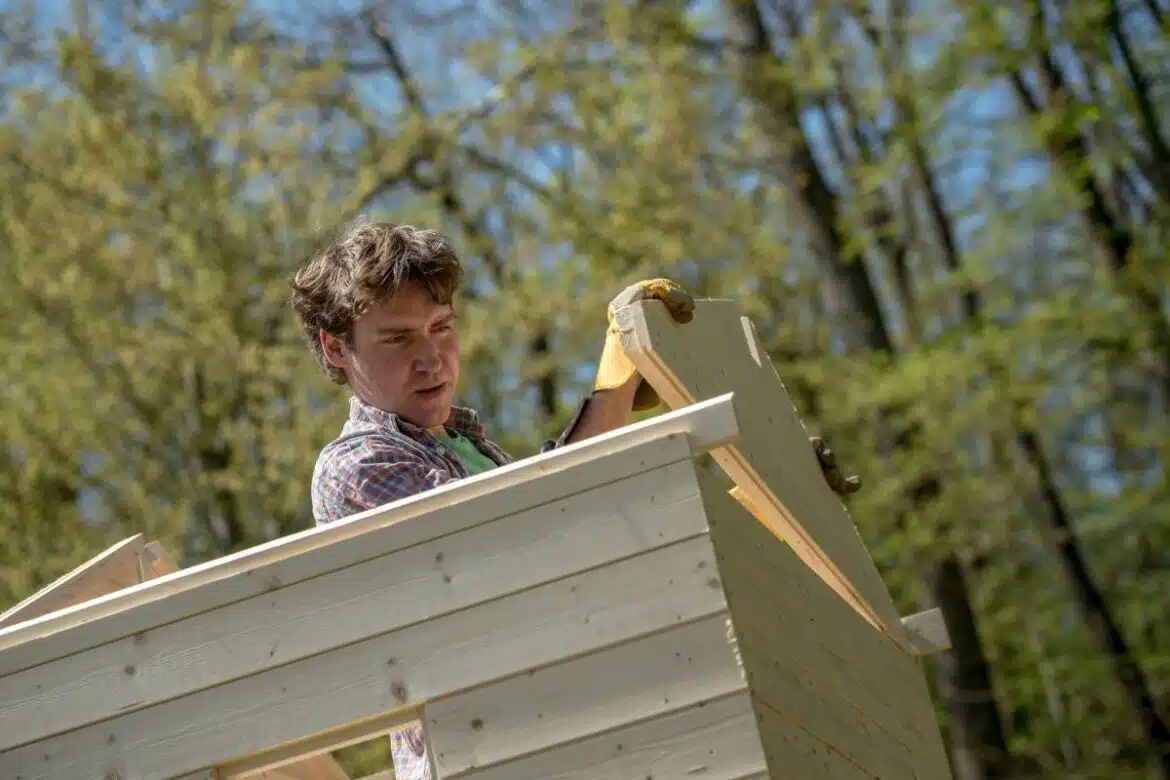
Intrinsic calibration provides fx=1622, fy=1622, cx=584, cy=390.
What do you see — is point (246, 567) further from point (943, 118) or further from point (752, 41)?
point (752, 41)

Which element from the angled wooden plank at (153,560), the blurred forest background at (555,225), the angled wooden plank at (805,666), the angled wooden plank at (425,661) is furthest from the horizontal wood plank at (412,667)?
the blurred forest background at (555,225)

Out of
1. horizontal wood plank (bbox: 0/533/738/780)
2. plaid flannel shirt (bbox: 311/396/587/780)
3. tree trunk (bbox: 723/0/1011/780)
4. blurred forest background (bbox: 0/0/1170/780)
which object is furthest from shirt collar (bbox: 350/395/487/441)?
tree trunk (bbox: 723/0/1011/780)

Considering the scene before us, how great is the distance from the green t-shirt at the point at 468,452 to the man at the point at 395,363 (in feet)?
0.30

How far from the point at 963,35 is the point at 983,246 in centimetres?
212

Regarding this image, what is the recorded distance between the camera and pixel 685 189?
44.7ft

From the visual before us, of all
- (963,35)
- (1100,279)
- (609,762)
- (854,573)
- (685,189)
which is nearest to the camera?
(609,762)

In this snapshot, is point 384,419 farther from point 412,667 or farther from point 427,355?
point 412,667

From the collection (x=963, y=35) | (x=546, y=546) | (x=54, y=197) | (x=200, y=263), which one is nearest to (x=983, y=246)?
(x=963, y=35)

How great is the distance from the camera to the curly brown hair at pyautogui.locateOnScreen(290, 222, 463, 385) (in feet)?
11.2

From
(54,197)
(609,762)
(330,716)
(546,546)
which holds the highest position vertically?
(54,197)

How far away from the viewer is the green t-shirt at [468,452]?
3730 mm

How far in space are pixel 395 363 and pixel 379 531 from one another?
63 centimetres

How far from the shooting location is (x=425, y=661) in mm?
2869

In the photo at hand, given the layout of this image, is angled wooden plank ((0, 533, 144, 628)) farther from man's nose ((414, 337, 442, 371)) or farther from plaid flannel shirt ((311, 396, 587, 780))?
man's nose ((414, 337, 442, 371))
